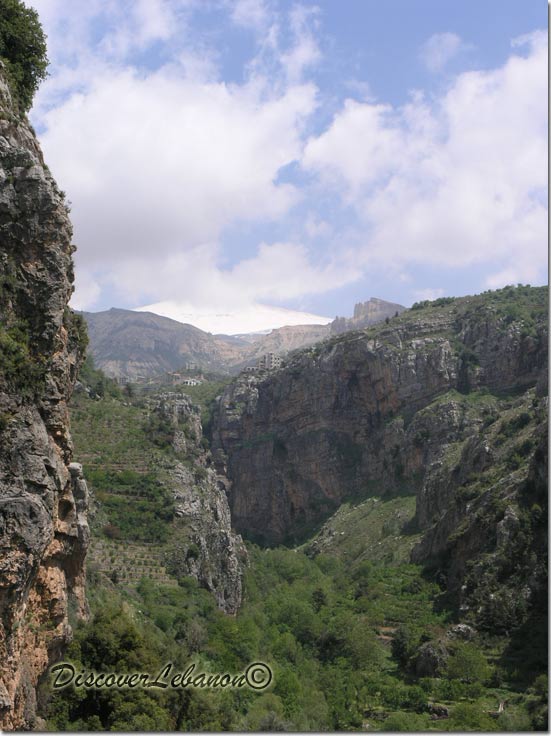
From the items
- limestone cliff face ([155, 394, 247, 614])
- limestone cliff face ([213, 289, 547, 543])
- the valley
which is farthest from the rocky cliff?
limestone cliff face ([155, 394, 247, 614])

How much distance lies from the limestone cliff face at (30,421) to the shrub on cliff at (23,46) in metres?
4.37

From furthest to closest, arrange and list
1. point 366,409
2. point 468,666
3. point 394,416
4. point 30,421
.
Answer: point 366,409 → point 394,416 → point 468,666 → point 30,421

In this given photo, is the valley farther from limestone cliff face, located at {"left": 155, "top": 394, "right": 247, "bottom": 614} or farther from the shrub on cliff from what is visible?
the shrub on cliff

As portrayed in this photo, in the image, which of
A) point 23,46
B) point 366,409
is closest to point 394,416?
point 366,409

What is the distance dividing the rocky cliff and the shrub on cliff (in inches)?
2104

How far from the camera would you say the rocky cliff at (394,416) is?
86.4m

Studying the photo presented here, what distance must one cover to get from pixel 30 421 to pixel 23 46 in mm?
17886

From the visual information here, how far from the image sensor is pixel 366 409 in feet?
433

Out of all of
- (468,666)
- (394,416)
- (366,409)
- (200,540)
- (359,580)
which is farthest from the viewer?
(366,409)

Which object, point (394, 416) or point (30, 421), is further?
point (394, 416)

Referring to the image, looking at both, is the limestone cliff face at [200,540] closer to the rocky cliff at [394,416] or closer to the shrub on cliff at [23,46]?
the rocky cliff at [394,416]

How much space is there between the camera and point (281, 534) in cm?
13675

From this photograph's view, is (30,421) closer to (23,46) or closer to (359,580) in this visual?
(23,46)

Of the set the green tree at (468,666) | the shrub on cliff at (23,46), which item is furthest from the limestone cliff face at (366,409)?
the shrub on cliff at (23,46)
